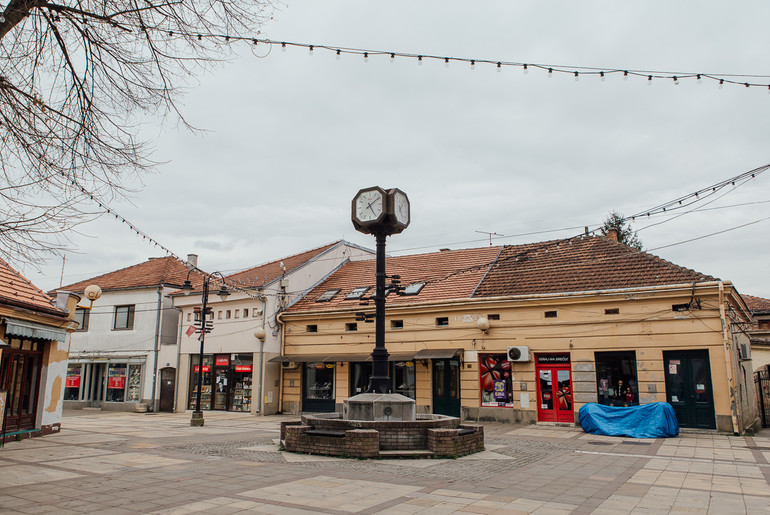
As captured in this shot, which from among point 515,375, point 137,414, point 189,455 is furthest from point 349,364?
point 189,455

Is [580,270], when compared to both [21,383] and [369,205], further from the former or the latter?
[21,383]

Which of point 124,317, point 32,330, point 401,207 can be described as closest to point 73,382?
point 124,317

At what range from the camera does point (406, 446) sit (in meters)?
12.0

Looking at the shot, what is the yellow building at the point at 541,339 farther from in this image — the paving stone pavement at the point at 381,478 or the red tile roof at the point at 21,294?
the red tile roof at the point at 21,294

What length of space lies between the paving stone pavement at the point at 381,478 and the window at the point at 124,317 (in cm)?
1556

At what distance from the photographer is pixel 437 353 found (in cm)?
2209

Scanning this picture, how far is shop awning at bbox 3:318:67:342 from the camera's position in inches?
519

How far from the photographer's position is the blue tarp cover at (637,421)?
53.2 ft

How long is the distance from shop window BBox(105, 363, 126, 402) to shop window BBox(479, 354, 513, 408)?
19.3m

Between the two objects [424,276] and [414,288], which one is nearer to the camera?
[414,288]

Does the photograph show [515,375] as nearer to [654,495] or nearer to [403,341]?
[403,341]

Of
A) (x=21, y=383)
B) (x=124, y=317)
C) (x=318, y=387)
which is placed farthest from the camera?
(x=124, y=317)

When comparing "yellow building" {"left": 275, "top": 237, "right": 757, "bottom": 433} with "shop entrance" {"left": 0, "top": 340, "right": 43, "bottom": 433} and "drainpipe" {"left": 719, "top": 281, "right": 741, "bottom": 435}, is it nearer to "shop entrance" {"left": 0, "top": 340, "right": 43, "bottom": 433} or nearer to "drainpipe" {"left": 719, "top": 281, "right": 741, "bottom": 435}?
"drainpipe" {"left": 719, "top": 281, "right": 741, "bottom": 435}

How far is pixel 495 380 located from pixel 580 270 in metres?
5.30
